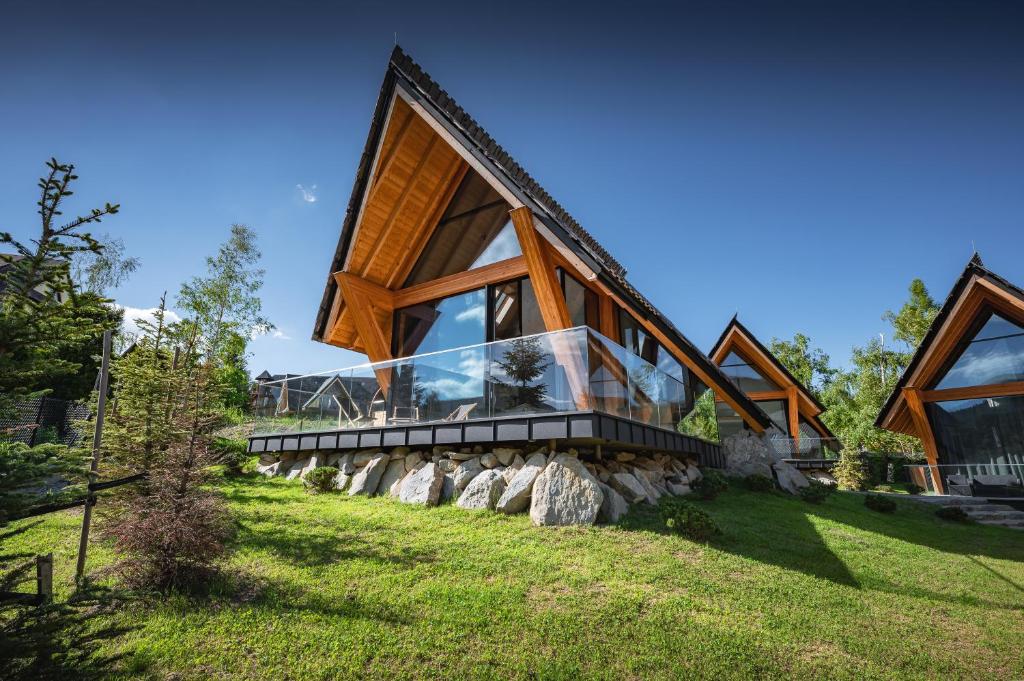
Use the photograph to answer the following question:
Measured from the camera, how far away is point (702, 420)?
Result: 1419 cm

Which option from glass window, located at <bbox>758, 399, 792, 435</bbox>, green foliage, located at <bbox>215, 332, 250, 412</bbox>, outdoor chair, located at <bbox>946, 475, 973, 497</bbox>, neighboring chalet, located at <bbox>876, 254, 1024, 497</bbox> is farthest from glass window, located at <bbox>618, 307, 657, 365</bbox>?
green foliage, located at <bbox>215, 332, 250, 412</bbox>

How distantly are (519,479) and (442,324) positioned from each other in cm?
674

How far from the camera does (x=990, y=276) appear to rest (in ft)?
51.9

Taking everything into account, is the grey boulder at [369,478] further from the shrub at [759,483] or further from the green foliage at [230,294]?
the green foliage at [230,294]

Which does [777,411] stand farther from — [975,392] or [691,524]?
[691,524]

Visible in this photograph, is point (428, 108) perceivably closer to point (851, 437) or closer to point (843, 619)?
point (843, 619)

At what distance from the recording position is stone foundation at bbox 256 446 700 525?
753 cm

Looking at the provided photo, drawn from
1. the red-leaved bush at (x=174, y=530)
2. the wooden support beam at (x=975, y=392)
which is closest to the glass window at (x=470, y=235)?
the red-leaved bush at (x=174, y=530)

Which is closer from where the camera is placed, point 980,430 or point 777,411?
point 980,430

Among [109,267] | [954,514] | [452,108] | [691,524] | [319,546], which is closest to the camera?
[319,546]

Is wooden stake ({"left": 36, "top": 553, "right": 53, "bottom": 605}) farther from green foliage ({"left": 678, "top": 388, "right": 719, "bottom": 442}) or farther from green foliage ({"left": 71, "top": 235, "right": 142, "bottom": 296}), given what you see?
green foliage ({"left": 71, "top": 235, "right": 142, "bottom": 296})

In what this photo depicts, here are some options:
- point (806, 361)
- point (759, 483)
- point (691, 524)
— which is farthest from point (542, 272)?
point (806, 361)

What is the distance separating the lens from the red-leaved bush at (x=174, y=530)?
16.4 ft

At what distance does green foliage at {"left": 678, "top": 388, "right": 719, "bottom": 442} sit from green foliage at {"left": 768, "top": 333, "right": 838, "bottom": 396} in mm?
35550
